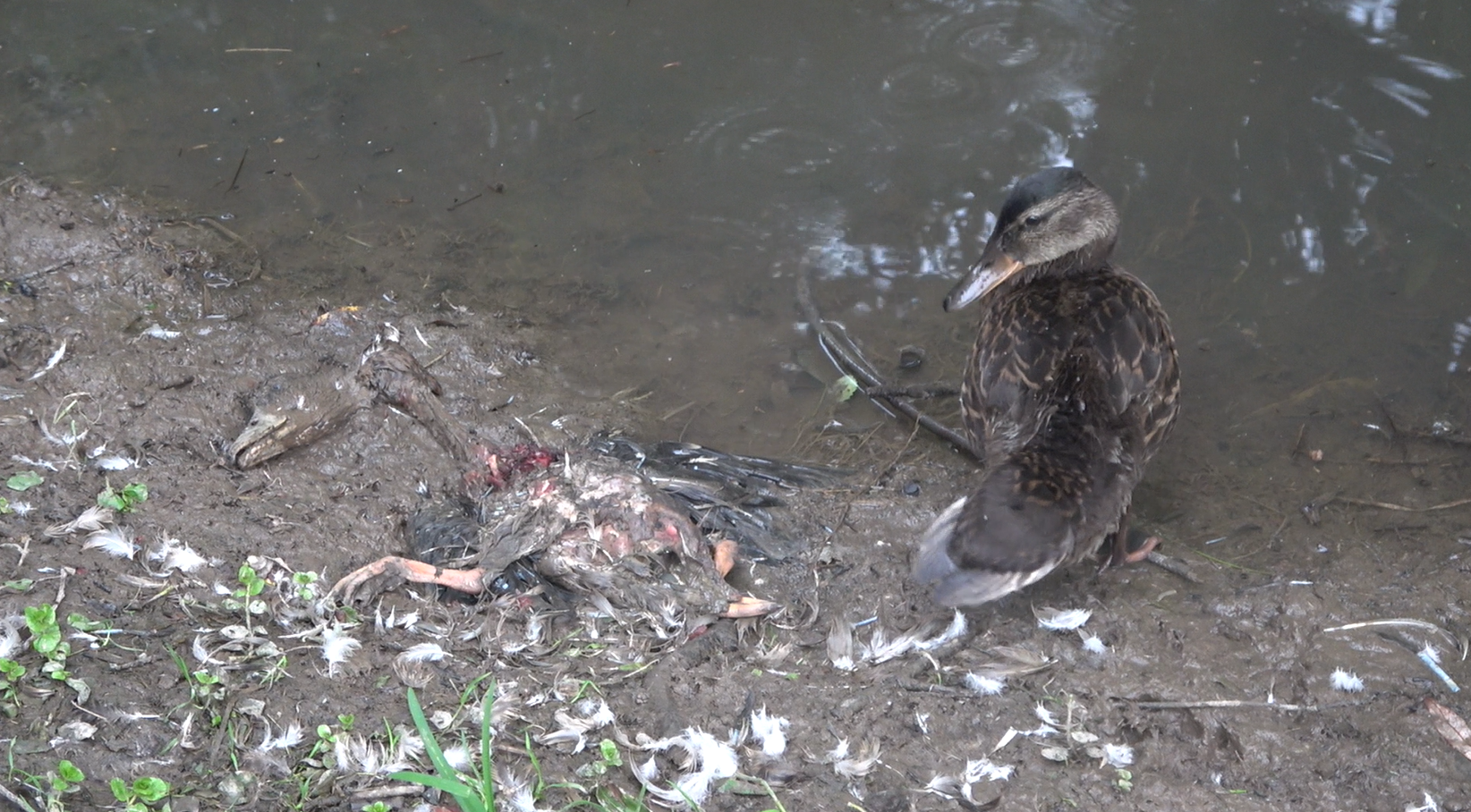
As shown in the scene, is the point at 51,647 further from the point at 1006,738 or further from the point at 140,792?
the point at 1006,738

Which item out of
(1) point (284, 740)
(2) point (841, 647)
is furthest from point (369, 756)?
(2) point (841, 647)

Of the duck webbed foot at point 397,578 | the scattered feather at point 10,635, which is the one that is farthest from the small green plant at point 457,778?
the scattered feather at point 10,635

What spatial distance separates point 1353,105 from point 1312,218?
88 cm

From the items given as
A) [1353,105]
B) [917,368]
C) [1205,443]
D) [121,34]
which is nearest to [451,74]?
[121,34]

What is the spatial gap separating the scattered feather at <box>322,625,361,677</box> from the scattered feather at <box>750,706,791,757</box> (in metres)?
1.14

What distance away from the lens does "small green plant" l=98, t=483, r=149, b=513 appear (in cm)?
329

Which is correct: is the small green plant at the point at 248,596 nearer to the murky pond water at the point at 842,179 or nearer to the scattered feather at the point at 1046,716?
the murky pond water at the point at 842,179

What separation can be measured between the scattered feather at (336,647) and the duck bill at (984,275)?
282 centimetres

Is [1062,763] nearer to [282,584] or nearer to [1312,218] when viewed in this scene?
[282,584]

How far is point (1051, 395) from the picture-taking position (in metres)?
3.90

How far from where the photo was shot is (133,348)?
433 centimetres

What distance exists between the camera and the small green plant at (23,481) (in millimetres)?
3316

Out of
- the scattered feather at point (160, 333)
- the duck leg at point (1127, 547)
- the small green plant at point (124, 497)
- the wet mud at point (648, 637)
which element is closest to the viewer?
the wet mud at point (648, 637)

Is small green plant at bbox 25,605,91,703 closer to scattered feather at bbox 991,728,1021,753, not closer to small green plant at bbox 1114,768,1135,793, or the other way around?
scattered feather at bbox 991,728,1021,753
